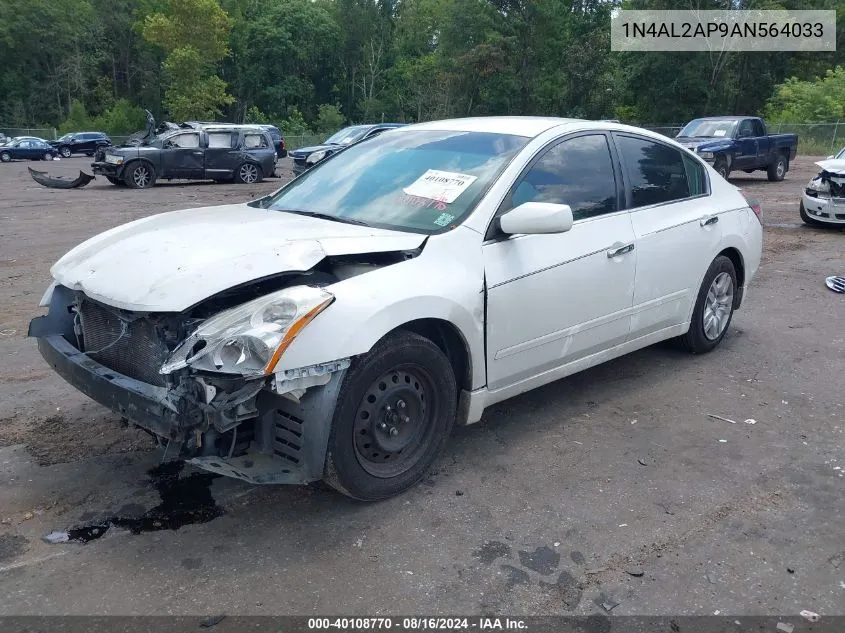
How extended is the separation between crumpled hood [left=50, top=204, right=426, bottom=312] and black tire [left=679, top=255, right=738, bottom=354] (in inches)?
107

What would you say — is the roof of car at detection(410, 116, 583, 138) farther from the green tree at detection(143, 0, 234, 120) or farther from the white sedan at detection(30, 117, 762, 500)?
the green tree at detection(143, 0, 234, 120)

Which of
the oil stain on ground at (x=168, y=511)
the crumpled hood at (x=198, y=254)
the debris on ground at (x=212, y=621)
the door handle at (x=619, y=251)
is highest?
the crumpled hood at (x=198, y=254)

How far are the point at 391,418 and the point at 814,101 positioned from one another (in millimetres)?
40312

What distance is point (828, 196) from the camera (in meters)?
12.2

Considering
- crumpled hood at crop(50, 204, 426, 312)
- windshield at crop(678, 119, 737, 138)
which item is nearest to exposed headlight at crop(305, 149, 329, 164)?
windshield at crop(678, 119, 737, 138)

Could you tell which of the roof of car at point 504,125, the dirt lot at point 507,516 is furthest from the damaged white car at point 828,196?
the roof of car at point 504,125

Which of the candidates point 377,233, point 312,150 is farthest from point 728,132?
point 377,233

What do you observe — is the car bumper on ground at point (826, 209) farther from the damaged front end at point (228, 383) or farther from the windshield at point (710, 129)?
the damaged front end at point (228, 383)

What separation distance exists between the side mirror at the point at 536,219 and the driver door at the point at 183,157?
63.0ft

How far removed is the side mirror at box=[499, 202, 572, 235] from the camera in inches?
147

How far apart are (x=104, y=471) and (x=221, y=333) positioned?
4.38 ft

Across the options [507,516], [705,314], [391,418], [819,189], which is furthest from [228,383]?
[819,189]

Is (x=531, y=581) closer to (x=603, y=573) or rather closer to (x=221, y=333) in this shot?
(x=603, y=573)

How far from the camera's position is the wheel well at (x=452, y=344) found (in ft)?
12.1
